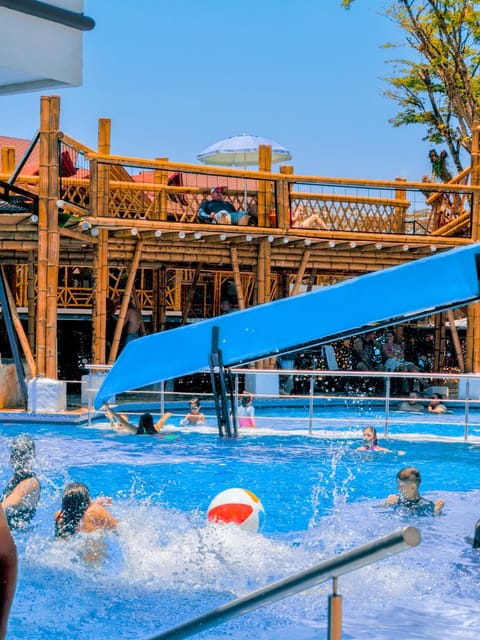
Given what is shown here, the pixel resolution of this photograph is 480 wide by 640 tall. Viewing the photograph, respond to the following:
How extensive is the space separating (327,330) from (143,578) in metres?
5.29

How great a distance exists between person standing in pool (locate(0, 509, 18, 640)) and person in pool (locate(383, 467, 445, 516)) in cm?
749

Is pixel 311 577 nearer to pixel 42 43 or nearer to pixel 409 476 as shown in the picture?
pixel 42 43

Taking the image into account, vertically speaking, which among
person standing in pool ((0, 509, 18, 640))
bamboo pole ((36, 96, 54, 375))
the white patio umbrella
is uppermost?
the white patio umbrella

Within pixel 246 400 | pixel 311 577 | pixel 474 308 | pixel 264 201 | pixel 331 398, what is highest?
pixel 264 201

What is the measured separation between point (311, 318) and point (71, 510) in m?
5.19

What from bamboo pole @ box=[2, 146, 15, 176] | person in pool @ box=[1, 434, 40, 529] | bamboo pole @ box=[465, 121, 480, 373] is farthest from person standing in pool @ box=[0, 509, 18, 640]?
bamboo pole @ box=[2, 146, 15, 176]

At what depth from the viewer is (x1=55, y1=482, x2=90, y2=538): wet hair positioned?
286 inches

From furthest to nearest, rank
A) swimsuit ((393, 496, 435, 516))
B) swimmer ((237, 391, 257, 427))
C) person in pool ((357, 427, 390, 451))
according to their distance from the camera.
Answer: swimmer ((237, 391, 257, 427)), person in pool ((357, 427, 390, 451)), swimsuit ((393, 496, 435, 516))

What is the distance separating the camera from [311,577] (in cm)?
218

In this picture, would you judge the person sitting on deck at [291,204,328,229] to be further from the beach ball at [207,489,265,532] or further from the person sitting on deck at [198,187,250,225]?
the beach ball at [207,489,265,532]

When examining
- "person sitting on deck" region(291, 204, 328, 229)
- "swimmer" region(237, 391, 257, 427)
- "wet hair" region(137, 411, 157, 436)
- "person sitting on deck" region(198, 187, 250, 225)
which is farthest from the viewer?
"person sitting on deck" region(291, 204, 328, 229)

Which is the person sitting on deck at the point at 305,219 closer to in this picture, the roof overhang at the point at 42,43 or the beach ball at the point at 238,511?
the beach ball at the point at 238,511

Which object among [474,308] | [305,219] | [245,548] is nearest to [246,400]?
[305,219]

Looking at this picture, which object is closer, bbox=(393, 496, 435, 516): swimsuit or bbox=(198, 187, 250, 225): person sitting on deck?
bbox=(393, 496, 435, 516): swimsuit
